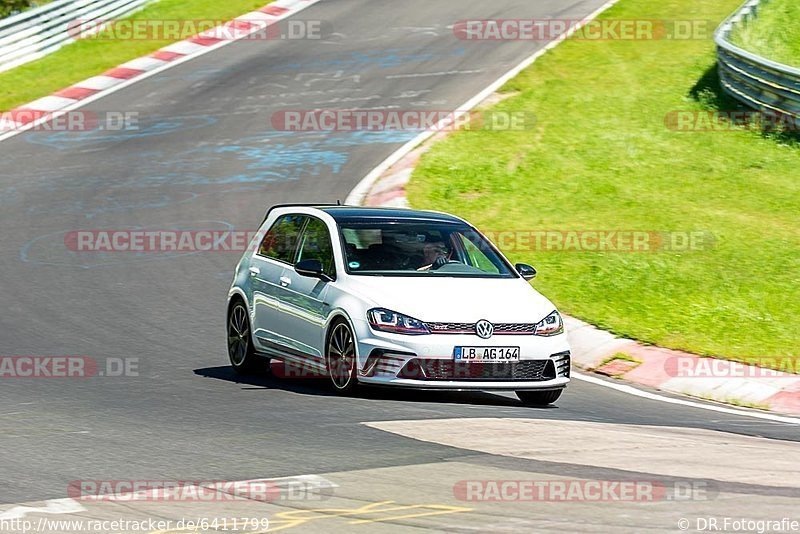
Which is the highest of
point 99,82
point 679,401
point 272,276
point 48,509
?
point 48,509

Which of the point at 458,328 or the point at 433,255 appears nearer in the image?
the point at 458,328

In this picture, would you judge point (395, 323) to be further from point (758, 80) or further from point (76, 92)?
point (76, 92)

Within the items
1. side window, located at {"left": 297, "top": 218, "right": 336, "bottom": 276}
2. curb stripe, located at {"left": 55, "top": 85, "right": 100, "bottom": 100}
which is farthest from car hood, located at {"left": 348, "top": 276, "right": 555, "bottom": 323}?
curb stripe, located at {"left": 55, "top": 85, "right": 100, "bottom": 100}

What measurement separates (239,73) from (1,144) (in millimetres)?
6296

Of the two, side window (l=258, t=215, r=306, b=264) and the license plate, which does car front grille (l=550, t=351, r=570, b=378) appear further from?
side window (l=258, t=215, r=306, b=264)

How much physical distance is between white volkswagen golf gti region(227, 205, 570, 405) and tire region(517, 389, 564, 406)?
0.01 m

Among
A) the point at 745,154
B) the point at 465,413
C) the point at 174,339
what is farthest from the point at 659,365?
the point at 745,154

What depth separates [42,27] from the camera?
104ft

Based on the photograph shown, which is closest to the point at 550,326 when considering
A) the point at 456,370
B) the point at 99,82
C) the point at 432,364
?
the point at 456,370

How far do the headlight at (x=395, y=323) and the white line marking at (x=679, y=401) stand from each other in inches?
98.0

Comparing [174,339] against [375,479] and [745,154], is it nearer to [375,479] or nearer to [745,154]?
[375,479]

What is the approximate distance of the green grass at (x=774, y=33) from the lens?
28.6m

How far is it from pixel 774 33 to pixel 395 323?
70.6ft

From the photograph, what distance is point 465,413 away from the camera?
10453mm
